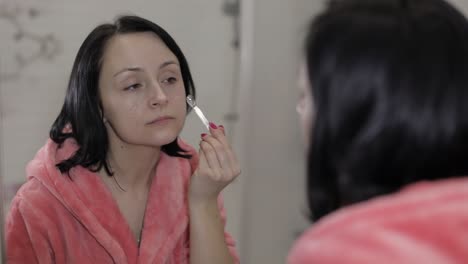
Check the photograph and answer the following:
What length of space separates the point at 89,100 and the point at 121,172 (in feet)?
0.46

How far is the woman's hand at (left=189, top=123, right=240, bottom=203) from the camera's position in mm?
830

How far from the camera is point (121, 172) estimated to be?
Result: 848 mm

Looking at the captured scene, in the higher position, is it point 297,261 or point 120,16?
point 120,16

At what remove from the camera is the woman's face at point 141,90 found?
0.76 m

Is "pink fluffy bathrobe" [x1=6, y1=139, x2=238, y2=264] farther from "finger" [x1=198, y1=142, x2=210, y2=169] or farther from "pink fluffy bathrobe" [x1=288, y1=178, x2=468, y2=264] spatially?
"pink fluffy bathrobe" [x1=288, y1=178, x2=468, y2=264]

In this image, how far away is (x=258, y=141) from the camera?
3.33 ft

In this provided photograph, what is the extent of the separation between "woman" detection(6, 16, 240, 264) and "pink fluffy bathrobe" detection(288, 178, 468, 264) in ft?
1.26

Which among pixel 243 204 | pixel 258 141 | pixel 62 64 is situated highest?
pixel 62 64

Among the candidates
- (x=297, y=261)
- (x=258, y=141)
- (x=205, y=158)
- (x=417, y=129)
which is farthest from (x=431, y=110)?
(x=258, y=141)

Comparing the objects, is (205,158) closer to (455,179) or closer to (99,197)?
(99,197)

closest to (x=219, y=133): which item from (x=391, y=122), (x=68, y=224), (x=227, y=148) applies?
(x=227, y=148)

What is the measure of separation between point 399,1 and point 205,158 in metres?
0.42

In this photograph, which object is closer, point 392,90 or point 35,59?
point 392,90

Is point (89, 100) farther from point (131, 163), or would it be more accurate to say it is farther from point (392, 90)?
point (392, 90)
